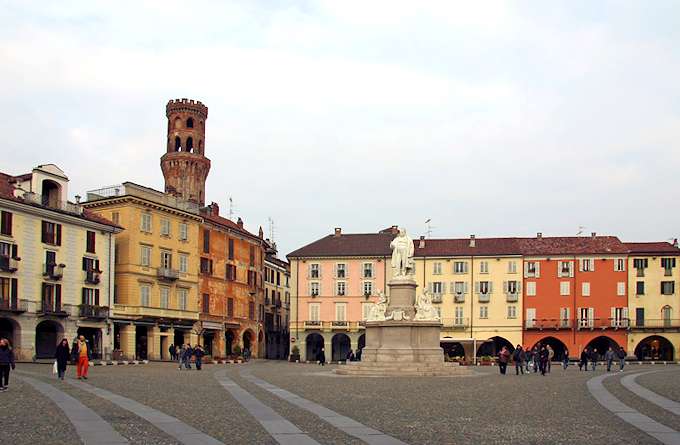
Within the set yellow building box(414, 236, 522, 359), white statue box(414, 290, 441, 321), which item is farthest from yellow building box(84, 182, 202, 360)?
white statue box(414, 290, 441, 321)

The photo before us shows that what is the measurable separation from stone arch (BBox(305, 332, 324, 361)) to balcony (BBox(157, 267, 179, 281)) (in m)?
19.5

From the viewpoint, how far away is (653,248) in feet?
263

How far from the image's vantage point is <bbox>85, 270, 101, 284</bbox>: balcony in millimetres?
59091

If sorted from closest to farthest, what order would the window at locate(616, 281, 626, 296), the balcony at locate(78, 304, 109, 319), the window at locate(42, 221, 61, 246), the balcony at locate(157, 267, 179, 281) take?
the window at locate(42, 221, 61, 246) < the balcony at locate(78, 304, 109, 319) < the balcony at locate(157, 267, 179, 281) < the window at locate(616, 281, 626, 296)

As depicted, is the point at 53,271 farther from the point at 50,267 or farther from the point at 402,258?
the point at 402,258

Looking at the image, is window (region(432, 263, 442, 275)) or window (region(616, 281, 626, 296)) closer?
window (region(616, 281, 626, 296))

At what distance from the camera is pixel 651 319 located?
78.2 meters

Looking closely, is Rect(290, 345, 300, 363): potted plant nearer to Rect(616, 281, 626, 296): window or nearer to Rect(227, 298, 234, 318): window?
Rect(227, 298, 234, 318): window

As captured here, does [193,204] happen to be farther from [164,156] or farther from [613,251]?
[613,251]

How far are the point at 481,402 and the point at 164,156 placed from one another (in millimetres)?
81172

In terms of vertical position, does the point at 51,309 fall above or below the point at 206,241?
below

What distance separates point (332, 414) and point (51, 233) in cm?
4324

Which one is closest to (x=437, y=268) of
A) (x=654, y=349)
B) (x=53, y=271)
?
(x=654, y=349)

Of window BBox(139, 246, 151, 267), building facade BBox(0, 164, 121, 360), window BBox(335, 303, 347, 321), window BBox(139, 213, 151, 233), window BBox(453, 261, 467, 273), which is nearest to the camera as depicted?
building facade BBox(0, 164, 121, 360)
